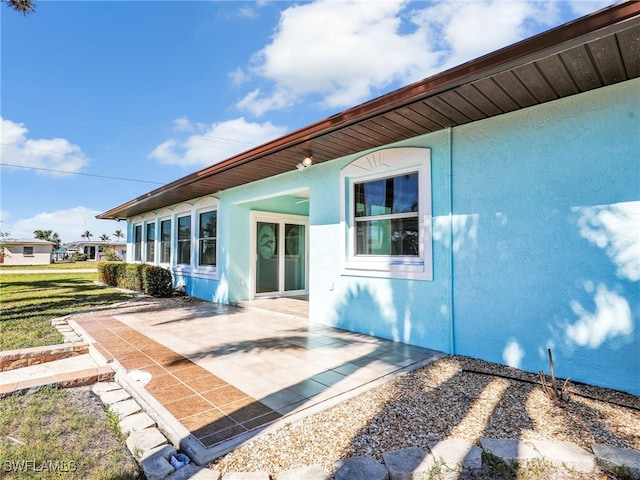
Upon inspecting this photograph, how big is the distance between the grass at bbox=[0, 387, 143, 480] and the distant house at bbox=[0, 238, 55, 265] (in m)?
44.6

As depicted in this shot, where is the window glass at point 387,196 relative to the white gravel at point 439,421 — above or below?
above

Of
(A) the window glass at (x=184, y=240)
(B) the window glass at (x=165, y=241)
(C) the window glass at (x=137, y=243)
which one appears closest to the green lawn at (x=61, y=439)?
(A) the window glass at (x=184, y=240)

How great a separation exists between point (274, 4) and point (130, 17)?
480 centimetres

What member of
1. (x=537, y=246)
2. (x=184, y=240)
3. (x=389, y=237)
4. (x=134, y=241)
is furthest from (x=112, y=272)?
(x=537, y=246)

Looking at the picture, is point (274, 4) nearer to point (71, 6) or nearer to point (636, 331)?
point (71, 6)

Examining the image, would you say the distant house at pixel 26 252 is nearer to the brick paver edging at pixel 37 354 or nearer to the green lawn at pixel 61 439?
the brick paver edging at pixel 37 354

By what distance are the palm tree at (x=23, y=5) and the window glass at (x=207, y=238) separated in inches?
213

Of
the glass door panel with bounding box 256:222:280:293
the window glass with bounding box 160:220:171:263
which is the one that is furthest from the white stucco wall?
the glass door panel with bounding box 256:222:280:293

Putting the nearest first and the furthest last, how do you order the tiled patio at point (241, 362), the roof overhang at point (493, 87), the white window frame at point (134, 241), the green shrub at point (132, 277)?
the roof overhang at point (493, 87)
the tiled patio at point (241, 362)
the green shrub at point (132, 277)
the white window frame at point (134, 241)

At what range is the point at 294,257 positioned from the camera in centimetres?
997

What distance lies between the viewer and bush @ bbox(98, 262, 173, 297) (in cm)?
1042

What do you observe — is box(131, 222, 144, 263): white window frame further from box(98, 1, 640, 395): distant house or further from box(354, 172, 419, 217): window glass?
box(354, 172, 419, 217): window glass

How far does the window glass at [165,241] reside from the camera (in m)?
12.2

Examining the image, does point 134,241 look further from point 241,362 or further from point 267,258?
point 241,362
